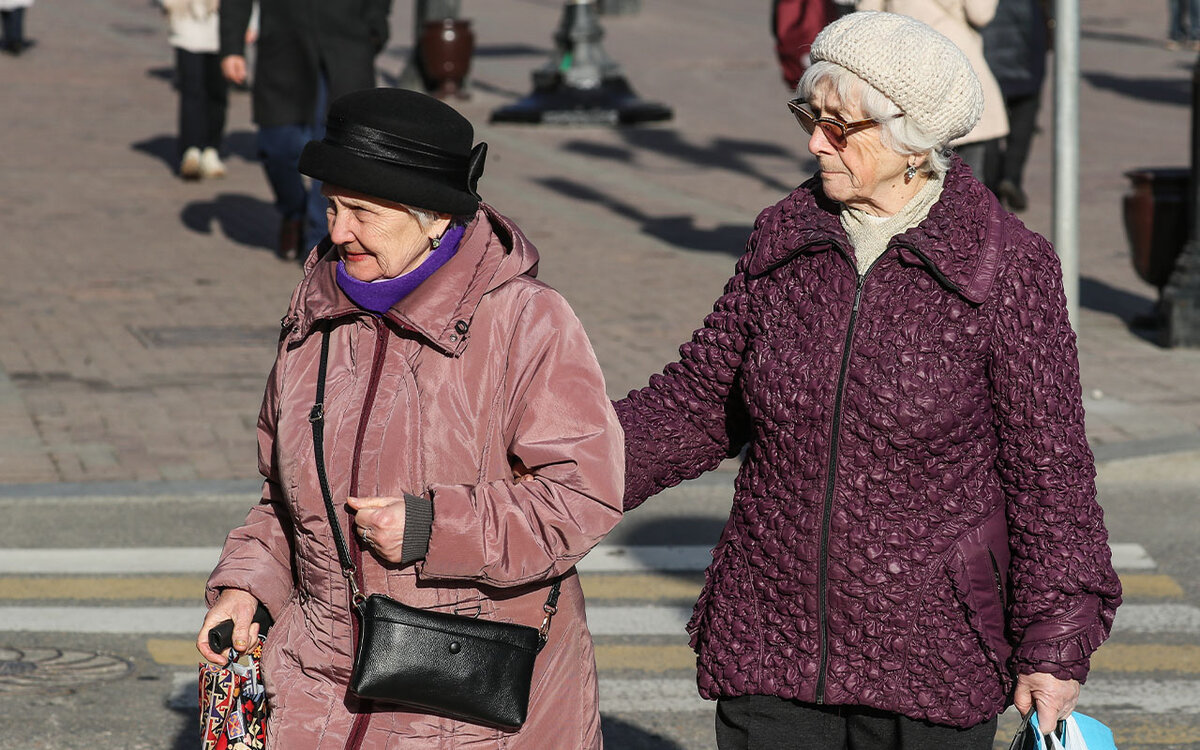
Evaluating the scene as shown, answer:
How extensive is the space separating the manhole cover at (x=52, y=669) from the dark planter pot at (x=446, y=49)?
45.3ft

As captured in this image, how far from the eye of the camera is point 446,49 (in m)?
19.0

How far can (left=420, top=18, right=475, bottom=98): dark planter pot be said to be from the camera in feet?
62.0

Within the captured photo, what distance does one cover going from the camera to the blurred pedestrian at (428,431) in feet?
9.66

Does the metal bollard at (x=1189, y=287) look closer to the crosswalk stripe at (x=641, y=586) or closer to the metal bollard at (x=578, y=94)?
the crosswalk stripe at (x=641, y=586)

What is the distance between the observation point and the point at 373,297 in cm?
301

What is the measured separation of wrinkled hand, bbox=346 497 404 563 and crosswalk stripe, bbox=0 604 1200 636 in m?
3.22

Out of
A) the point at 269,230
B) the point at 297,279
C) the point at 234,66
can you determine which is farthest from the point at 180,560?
the point at 269,230

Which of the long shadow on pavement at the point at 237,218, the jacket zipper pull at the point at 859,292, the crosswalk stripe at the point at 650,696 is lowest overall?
the long shadow on pavement at the point at 237,218

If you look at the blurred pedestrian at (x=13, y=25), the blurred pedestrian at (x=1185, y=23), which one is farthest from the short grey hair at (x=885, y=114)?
the blurred pedestrian at (x=13, y=25)

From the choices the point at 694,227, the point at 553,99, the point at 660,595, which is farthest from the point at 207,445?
the point at 553,99

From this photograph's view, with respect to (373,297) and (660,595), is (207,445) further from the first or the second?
(373,297)

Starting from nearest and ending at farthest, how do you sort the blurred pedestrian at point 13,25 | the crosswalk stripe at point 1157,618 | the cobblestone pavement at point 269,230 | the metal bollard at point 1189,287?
1. the crosswalk stripe at point 1157,618
2. the cobblestone pavement at point 269,230
3. the metal bollard at point 1189,287
4. the blurred pedestrian at point 13,25

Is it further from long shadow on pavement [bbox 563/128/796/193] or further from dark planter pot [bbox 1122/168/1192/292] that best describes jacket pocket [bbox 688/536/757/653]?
long shadow on pavement [bbox 563/128/796/193]

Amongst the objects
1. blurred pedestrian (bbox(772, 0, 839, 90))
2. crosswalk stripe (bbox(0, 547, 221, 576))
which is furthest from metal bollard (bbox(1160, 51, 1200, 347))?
crosswalk stripe (bbox(0, 547, 221, 576))
